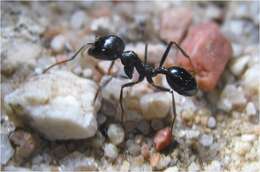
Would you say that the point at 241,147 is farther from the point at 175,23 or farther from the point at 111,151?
the point at 175,23

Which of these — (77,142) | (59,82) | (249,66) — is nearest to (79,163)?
(77,142)

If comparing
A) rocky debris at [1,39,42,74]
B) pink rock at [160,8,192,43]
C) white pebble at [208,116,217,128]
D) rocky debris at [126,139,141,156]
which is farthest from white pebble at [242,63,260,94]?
rocky debris at [1,39,42,74]

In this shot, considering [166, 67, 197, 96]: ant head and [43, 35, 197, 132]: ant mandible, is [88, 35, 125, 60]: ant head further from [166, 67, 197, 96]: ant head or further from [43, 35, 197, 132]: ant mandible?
[166, 67, 197, 96]: ant head

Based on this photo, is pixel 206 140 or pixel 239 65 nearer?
pixel 206 140

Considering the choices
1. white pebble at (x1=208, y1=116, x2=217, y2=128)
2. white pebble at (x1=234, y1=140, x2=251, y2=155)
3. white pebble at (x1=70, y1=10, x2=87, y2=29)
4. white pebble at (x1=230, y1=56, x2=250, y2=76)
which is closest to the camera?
white pebble at (x1=234, y1=140, x2=251, y2=155)

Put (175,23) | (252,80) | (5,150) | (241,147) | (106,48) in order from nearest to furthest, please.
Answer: (5,150) → (241,147) → (106,48) → (252,80) → (175,23)

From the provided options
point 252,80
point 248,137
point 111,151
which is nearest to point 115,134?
point 111,151
